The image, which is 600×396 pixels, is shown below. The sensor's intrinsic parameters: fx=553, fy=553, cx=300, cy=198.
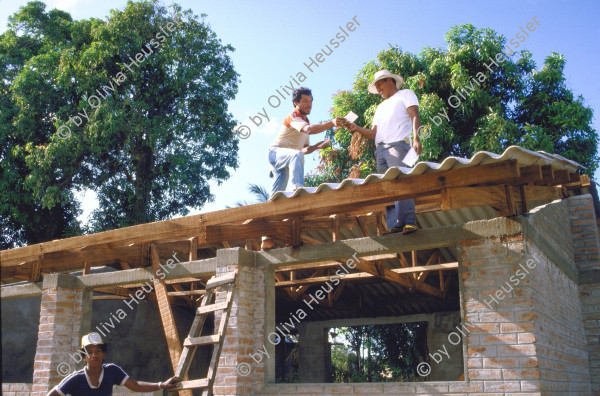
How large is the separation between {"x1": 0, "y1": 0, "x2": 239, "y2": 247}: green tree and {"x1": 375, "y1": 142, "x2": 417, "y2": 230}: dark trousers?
14816 mm

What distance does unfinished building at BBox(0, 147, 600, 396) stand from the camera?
5.25m

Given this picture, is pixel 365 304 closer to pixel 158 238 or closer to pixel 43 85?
pixel 158 238

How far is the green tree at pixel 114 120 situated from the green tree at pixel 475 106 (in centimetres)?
494

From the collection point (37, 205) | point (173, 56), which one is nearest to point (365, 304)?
point (173, 56)

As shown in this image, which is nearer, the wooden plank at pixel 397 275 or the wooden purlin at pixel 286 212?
the wooden purlin at pixel 286 212

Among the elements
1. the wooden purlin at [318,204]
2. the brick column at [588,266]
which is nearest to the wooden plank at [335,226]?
the wooden purlin at [318,204]

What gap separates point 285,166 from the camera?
22.8 feet

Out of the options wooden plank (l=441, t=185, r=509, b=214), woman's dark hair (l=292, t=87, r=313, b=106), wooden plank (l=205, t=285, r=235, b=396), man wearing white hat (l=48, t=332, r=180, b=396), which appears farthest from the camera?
woman's dark hair (l=292, t=87, r=313, b=106)

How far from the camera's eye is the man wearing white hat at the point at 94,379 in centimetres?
505

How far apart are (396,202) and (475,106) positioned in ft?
44.0

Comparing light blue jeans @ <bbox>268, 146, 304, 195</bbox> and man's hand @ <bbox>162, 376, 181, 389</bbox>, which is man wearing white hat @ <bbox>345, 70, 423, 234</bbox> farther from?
man's hand @ <bbox>162, 376, 181, 389</bbox>

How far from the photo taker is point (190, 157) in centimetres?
2102

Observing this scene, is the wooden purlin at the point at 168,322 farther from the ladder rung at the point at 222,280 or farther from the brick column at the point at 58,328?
the brick column at the point at 58,328

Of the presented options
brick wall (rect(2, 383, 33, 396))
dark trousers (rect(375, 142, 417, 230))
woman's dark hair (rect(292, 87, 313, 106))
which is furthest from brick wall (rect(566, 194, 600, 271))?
brick wall (rect(2, 383, 33, 396))
